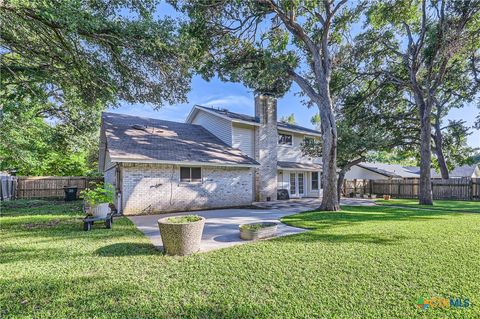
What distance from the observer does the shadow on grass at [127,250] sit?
16.5 ft

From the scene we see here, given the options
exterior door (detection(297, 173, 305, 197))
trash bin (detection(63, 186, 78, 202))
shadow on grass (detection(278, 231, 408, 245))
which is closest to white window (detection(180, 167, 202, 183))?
shadow on grass (detection(278, 231, 408, 245))

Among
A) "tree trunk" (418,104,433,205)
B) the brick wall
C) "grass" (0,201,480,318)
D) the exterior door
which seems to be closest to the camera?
"grass" (0,201,480,318)

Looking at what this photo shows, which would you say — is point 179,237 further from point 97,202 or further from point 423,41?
point 423,41

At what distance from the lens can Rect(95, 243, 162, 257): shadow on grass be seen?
16.5ft

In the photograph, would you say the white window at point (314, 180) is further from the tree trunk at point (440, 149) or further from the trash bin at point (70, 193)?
the trash bin at point (70, 193)

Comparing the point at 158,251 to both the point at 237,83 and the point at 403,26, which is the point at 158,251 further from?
the point at 403,26

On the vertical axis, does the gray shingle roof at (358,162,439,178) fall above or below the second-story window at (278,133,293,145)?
below

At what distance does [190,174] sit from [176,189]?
108 cm

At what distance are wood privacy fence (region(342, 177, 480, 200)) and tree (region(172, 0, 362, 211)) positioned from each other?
41.7ft

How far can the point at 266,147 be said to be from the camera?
16.5 metres

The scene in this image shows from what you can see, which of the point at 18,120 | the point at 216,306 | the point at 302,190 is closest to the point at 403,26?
the point at 302,190

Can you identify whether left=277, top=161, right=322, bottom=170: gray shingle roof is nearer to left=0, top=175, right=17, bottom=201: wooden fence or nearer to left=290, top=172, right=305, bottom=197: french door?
left=290, top=172, right=305, bottom=197: french door

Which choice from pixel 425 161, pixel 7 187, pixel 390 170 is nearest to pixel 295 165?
pixel 425 161

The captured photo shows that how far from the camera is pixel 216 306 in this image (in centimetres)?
305
